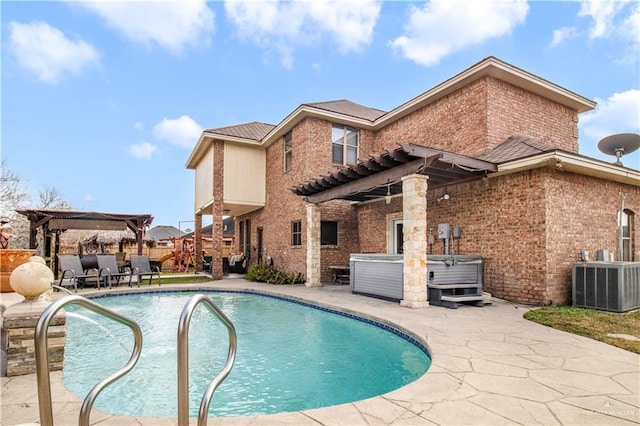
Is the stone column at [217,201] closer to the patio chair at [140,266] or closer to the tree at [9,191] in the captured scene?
the patio chair at [140,266]

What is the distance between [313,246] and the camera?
12.0m

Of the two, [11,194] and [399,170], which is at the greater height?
[11,194]

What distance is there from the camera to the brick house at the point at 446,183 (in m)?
7.82

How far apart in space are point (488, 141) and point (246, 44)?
10.4 meters

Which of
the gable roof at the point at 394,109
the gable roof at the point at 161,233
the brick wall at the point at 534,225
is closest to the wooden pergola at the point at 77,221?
the gable roof at the point at 394,109

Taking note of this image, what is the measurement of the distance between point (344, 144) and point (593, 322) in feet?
31.9

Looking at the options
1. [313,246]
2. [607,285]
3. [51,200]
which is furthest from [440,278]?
[51,200]

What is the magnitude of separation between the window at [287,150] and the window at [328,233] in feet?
9.37

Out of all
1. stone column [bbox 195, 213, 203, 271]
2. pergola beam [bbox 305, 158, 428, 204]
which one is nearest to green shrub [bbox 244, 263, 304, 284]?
pergola beam [bbox 305, 158, 428, 204]

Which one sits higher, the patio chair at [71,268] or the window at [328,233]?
the window at [328,233]

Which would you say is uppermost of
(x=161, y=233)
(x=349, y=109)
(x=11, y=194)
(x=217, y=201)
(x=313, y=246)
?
(x=349, y=109)

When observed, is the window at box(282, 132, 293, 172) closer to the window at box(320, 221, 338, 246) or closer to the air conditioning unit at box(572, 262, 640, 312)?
the window at box(320, 221, 338, 246)

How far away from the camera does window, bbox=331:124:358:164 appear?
13.6 metres

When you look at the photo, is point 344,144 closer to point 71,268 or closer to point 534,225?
point 534,225
